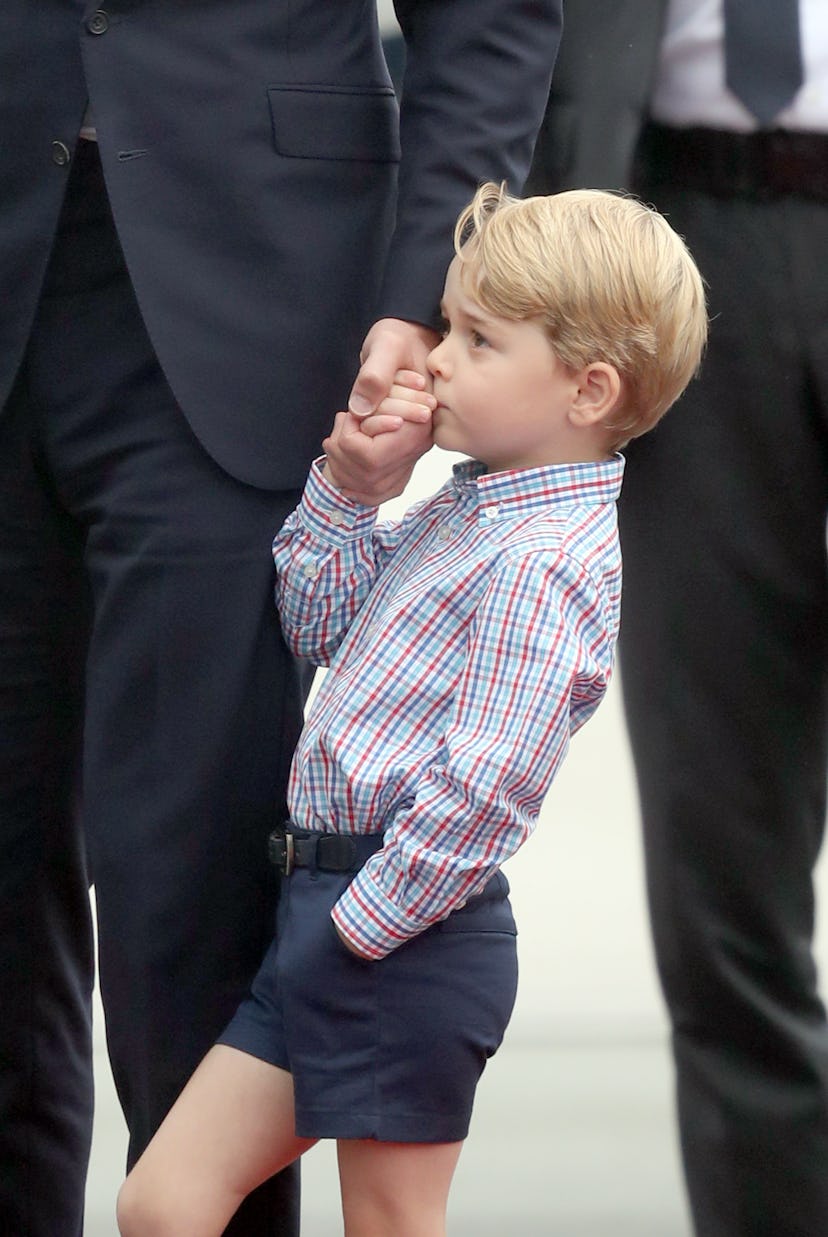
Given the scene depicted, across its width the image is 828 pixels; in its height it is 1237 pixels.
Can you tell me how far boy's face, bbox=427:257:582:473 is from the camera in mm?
1787

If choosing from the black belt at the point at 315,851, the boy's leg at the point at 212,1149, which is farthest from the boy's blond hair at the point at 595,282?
the boy's leg at the point at 212,1149

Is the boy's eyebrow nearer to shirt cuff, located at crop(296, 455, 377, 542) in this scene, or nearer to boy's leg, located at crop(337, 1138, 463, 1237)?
shirt cuff, located at crop(296, 455, 377, 542)

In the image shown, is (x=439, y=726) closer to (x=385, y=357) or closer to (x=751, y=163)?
(x=385, y=357)

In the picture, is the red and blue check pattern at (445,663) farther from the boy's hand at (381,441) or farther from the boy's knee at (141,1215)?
the boy's knee at (141,1215)

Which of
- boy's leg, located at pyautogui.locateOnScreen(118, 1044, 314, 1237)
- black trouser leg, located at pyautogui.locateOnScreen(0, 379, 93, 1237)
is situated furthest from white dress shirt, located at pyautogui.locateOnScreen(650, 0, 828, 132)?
boy's leg, located at pyautogui.locateOnScreen(118, 1044, 314, 1237)

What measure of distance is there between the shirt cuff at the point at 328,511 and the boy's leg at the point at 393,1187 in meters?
0.48

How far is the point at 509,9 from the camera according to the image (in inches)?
73.4

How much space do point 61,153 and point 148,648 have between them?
15.8 inches

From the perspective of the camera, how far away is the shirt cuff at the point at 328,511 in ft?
6.01

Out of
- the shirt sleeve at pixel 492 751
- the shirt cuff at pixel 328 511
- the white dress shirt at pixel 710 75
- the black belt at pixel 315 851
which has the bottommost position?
the black belt at pixel 315 851

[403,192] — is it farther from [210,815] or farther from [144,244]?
[210,815]

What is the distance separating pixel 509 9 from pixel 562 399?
0.34 metres

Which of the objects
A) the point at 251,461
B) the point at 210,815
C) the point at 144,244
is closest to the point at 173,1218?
the point at 210,815

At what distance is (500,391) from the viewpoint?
5.86ft
